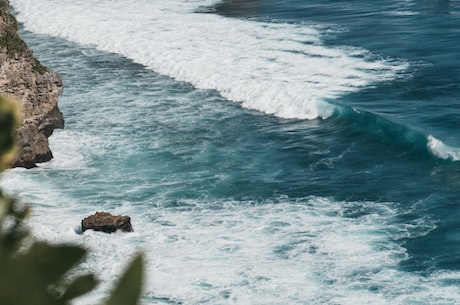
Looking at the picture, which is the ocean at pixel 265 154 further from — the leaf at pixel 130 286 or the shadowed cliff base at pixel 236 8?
the leaf at pixel 130 286

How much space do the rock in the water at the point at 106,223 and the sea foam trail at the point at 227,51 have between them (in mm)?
14760

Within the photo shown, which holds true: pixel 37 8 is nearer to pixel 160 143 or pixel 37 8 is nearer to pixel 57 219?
pixel 160 143

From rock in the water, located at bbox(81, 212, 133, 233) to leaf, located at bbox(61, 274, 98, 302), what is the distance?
80.4ft

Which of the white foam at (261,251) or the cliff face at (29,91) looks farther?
the cliff face at (29,91)

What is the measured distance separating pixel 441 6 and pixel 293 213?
33942mm

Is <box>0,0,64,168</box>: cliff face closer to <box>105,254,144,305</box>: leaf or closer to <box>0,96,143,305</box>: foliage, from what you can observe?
<box>0,96,143,305</box>: foliage

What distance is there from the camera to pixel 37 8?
6700cm

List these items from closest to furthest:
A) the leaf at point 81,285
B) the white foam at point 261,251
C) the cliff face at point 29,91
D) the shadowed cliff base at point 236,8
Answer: the leaf at point 81,285
the white foam at point 261,251
the cliff face at point 29,91
the shadowed cliff base at point 236,8

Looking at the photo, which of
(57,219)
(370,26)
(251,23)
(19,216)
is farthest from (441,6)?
(19,216)

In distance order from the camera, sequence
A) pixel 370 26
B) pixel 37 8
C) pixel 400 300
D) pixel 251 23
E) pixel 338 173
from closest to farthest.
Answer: pixel 400 300 → pixel 338 173 → pixel 370 26 → pixel 251 23 → pixel 37 8

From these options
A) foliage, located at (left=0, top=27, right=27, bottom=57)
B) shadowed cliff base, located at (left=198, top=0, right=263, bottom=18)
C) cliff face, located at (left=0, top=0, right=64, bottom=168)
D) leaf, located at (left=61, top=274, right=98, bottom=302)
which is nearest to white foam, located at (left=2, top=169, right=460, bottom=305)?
cliff face, located at (left=0, top=0, right=64, bottom=168)

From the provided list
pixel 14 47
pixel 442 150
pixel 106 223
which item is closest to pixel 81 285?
pixel 106 223

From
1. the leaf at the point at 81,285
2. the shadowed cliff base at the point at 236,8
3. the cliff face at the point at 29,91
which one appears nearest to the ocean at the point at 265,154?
the cliff face at the point at 29,91

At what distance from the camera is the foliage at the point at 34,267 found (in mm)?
1997
